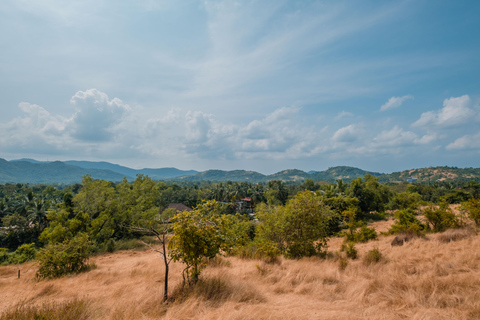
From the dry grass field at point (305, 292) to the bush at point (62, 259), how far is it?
1.49 meters

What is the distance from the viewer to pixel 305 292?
6.74 m

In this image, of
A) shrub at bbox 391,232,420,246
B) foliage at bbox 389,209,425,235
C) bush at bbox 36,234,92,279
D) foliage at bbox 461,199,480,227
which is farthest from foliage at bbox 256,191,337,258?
bush at bbox 36,234,92,279

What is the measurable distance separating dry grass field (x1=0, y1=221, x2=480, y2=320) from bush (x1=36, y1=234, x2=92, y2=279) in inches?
58.8

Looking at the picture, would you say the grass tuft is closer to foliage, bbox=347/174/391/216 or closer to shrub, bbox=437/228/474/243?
shrub, bbox=437/228/474/243

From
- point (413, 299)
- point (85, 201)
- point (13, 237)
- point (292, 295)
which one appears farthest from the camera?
point (13, 237)

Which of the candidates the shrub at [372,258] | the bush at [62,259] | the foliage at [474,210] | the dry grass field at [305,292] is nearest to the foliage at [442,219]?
the foliage at [474,210]

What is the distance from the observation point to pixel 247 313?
495cm

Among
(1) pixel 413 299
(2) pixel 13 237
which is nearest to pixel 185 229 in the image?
(1) pixel 413 299

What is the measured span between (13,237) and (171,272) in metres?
38.3

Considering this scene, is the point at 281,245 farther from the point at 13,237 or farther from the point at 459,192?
the point at 13,237

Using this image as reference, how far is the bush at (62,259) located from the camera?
34.9ft

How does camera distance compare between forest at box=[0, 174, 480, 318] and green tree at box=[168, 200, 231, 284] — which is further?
forest at box=[0, 174, 480, 318]

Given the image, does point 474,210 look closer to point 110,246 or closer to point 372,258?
point 372,258

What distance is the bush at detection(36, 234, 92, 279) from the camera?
34.9 ft
